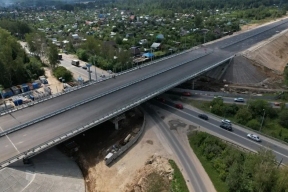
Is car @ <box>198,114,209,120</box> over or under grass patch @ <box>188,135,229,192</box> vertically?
over

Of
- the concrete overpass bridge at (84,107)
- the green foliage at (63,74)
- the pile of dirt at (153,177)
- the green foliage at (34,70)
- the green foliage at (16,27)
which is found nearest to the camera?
the pile of dirt at (153,177)

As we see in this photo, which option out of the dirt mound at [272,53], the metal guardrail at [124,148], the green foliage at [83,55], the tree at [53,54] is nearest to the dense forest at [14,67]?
the tree at [53,54]

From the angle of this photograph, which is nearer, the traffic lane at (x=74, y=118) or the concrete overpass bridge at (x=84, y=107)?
the concrete overpass bridge at (x=84, y=107)

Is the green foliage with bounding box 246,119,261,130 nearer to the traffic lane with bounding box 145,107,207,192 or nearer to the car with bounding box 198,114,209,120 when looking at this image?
the car with bounding box 198,114,209,120

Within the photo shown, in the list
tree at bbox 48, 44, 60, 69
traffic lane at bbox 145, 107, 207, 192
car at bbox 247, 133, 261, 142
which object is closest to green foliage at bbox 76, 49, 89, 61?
tree at bbox 48, 44, 60, 69

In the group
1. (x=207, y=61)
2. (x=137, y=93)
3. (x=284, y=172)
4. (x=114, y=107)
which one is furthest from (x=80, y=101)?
(x=207, y=61)

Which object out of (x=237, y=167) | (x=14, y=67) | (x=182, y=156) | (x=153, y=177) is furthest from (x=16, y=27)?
(x=237, y=167)

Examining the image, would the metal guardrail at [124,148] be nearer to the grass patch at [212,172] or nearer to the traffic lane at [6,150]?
the grass patch at [212,172]
